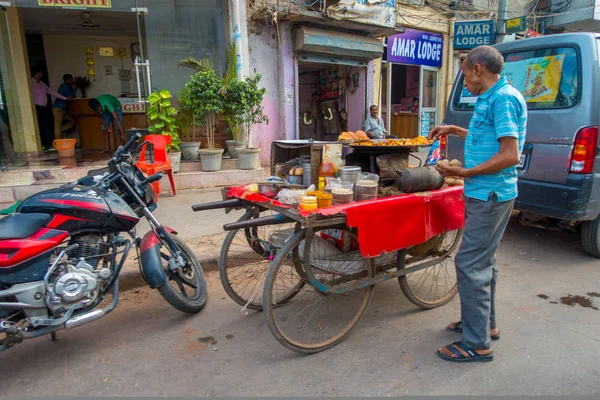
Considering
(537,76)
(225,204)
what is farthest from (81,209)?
(537,76)

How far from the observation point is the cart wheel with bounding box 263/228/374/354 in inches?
95.8

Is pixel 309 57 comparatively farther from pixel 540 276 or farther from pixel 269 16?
pixel 540 276

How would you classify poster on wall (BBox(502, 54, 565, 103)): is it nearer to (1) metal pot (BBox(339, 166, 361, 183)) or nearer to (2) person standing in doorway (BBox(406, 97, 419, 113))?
(1) metal pot (BBox(339, 166, 361, 183))

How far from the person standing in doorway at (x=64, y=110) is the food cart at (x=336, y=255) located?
26.7 feet

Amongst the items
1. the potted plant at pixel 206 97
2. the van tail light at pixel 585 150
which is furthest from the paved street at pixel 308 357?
the potted plant at pixel 206 97

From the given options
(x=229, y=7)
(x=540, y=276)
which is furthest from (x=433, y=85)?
(x=540, y=276)

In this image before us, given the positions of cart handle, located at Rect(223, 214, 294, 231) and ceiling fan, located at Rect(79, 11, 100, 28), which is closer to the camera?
cart handle, located at Rect(223, 214, 294, 231)

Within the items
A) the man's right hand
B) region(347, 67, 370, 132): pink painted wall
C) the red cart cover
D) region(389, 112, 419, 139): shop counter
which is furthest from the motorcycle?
region(389, 112, 419, 139): shop counter

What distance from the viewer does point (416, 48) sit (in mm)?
11602

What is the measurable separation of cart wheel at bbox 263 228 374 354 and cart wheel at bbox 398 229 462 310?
0.39 meters

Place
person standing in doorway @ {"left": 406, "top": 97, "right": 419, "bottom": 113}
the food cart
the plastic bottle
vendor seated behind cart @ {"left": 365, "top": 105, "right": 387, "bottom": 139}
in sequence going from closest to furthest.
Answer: the food cart
the plastic bottle
vendor seated behind cart @ {"left": 365, "top": 105, "right": 387, "bottom": 139}
person standing in doorway @ {"left": 406, "top": 97, "right": 419, "bottom": 113}

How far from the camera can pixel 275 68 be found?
29.2ft

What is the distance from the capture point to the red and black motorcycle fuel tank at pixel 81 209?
2383mm

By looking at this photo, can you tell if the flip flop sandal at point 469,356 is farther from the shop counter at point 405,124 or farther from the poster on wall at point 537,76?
the shop counter at point 405,124
